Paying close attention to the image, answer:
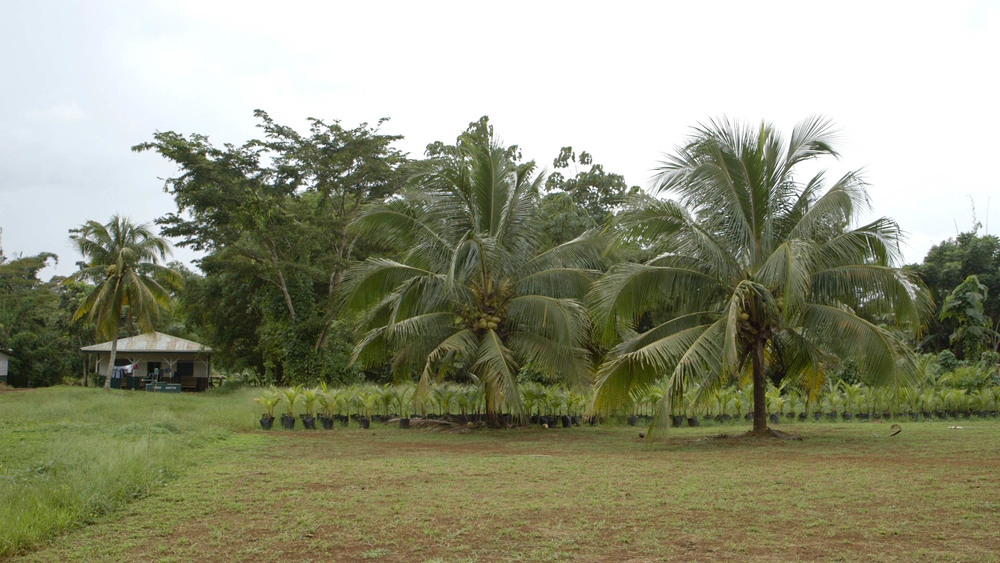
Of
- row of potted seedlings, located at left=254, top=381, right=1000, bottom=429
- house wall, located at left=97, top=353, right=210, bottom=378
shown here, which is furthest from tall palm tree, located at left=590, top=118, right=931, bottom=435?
house wall, located at left=97, top=353, right=210, bottom=378

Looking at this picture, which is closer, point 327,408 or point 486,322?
point 486,322

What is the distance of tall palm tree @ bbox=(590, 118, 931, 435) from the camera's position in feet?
35.3

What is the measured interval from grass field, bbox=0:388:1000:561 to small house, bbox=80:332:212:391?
76.4 feet

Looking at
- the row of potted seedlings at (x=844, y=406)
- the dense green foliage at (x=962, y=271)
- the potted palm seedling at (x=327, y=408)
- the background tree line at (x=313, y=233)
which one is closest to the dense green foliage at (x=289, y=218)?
the background tree line at (x=313, y=233)

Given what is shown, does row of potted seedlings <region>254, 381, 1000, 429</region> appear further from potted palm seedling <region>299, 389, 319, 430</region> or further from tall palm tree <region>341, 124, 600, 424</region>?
tall palm tree <region>341, 124, 600, 424</region>

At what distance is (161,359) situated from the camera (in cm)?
3519

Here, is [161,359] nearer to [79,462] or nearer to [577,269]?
[577,269]

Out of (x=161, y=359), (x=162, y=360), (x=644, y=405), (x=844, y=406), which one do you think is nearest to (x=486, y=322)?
(x=644, y=405)

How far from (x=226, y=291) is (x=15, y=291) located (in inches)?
794

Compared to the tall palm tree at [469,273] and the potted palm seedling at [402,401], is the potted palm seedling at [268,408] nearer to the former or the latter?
the tall palm tree at [469,273]

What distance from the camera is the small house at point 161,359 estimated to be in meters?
33.7

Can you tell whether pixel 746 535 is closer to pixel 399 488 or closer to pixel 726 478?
pixel 726 478

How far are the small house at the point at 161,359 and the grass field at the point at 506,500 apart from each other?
917 inches

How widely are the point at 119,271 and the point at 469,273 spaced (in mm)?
20629
